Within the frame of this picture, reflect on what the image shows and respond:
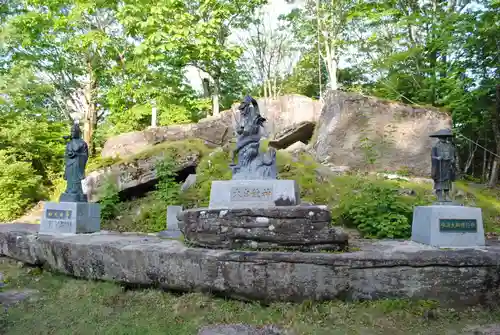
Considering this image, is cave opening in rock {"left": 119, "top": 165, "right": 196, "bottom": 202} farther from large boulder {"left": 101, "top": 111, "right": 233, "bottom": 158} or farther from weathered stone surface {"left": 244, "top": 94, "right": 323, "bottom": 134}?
weathered stone surface {"left": 244, "top": 94, "right": 323, "bottom": 134}

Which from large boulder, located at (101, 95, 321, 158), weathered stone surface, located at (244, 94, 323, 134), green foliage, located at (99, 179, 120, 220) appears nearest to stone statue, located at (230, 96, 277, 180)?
green foliage, located at (99, 179, 120, 220)

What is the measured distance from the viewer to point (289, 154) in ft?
43.7

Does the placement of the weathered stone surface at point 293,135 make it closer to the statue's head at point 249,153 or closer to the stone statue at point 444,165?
the statue's head at point 249,153

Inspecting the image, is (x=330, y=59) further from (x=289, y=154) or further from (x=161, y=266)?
(x=161, y=266)

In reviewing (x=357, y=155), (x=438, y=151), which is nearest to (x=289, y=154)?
(x=357, y=155)

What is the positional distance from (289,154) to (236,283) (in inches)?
337

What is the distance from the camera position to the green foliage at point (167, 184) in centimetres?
1117

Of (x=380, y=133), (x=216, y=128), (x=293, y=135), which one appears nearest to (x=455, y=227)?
(x=380, y=133)

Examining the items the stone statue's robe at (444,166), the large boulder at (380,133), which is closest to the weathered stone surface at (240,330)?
the stone statue's robe at (444,166)

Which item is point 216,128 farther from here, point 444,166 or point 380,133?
point 444,166

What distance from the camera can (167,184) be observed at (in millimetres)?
11391

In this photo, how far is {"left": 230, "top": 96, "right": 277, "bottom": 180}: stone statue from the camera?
23.5 ft

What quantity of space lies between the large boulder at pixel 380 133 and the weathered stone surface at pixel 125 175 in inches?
236

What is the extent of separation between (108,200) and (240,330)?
8.94 metres
